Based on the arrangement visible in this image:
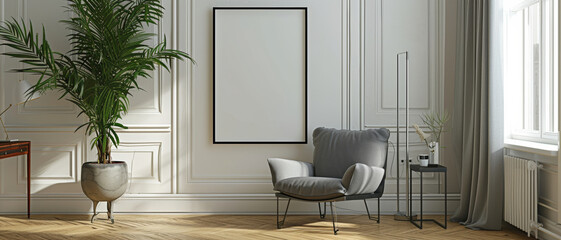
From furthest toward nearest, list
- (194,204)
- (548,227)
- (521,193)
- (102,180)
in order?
(194,204) → (102,180) → (521,193) → (548,227)

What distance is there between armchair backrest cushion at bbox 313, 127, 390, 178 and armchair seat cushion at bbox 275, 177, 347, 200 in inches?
15.6

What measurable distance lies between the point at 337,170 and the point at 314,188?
1.69 ft

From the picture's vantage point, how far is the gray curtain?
160 inches

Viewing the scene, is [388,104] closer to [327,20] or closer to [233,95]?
[327,20]

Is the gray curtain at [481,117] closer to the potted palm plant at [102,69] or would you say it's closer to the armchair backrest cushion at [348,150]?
the armchair backrest cushion at [348,150]

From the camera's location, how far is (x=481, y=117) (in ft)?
13.6

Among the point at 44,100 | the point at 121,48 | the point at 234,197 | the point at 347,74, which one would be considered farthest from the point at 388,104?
the point at 44,100

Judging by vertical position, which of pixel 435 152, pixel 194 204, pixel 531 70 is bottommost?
pixel 194 204

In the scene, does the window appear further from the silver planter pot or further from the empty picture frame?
the silver planter pot

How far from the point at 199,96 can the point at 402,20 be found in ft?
6.25

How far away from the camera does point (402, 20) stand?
4820 millimetres

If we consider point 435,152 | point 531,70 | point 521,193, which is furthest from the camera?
point 435,152

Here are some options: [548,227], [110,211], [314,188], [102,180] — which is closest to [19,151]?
[102,180]

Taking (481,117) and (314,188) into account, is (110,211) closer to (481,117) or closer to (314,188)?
(314,188)
